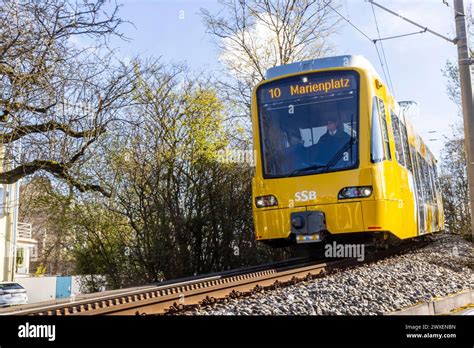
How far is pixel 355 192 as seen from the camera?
802 centimetres

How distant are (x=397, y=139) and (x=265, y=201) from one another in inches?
120

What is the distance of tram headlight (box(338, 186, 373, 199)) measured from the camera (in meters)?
7.93

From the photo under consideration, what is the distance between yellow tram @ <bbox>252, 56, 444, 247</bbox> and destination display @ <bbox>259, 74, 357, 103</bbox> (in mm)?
17

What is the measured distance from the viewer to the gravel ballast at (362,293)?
16.2ft

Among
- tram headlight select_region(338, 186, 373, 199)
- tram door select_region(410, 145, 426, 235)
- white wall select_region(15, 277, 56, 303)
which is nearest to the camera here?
tram headlight select_region(338, 186, 373, 199)

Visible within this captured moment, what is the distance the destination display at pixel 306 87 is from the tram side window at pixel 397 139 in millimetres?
1523

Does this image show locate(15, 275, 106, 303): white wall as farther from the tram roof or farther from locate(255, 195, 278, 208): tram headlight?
the tram roof

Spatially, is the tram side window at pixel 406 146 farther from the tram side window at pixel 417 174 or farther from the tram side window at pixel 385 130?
the tram side window at pixel 385 130

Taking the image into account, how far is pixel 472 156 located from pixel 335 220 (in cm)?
547

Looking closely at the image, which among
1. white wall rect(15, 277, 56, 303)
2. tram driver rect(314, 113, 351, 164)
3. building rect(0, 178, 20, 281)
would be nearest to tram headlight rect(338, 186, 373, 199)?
tram driver rect(314, 113, 351, 164)

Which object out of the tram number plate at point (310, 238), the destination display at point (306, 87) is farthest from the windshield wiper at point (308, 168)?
the destination display at point (306, 87)

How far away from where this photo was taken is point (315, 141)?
8.57m
